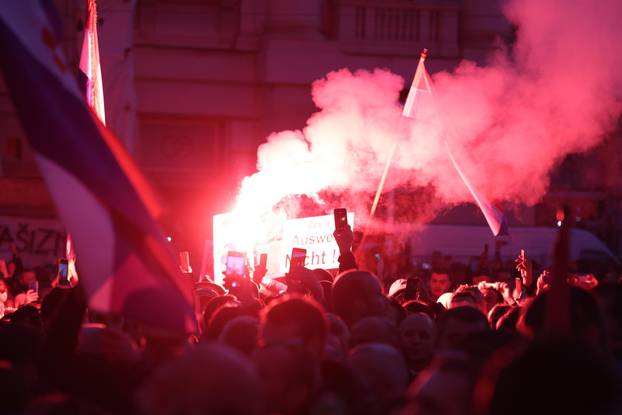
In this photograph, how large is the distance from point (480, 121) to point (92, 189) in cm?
802

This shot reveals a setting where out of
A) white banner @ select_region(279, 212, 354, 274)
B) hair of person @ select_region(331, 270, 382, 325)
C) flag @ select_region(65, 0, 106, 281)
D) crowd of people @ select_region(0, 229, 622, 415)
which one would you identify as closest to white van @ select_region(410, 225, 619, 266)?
white banner @ select_region(279, 212, 354, 274)

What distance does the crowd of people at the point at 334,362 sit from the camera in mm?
3104

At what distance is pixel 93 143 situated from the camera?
14.4ft

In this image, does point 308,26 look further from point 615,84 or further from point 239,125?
point 615,84

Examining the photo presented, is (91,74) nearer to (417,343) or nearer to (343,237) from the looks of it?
(343,237)

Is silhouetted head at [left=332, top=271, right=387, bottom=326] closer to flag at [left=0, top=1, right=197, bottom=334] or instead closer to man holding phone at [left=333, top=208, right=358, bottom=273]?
flag at [left=0, top=1, right=197, bottom=334]

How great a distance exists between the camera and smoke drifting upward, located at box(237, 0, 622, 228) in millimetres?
11328

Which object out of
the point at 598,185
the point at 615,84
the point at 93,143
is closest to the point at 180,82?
the point at 598,185

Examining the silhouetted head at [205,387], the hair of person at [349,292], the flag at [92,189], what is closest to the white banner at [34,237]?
the hair of person at [349,292]

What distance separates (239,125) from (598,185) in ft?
23.0

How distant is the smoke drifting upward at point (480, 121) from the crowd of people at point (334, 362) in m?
4.82

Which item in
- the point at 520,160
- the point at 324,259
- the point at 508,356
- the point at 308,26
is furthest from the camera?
the point at 308,26

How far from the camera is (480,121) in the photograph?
11.8 m

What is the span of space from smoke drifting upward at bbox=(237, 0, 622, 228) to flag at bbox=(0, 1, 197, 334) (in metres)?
6.50
